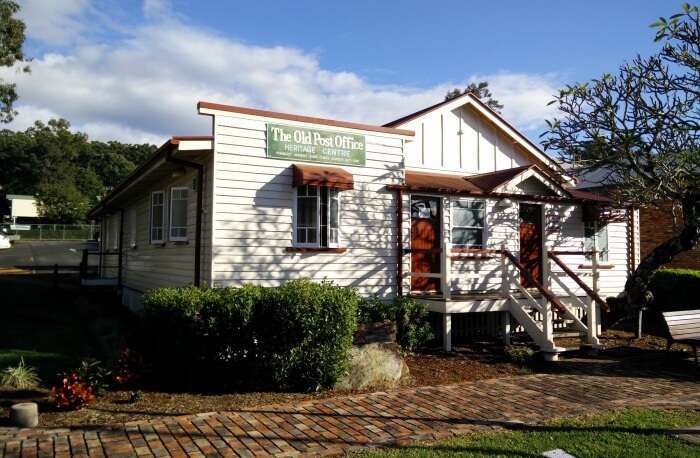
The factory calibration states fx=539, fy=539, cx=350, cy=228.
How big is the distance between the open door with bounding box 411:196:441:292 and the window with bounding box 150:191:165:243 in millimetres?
5952

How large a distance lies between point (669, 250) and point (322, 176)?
7.70 meters

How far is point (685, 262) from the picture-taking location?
765 inches

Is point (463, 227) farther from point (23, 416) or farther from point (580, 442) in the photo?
point (23, 416)

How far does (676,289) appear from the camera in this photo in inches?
598

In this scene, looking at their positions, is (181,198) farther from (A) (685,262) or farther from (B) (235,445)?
(A) (685,262)

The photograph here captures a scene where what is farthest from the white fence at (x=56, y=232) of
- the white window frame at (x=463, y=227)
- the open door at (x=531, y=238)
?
the open door at (x=531, y=238)

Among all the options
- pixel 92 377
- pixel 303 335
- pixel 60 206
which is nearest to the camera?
pixel 92 377

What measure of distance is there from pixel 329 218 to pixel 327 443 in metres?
5.85

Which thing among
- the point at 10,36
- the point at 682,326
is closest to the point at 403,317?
the point at 682,326

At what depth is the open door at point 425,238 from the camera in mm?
12070

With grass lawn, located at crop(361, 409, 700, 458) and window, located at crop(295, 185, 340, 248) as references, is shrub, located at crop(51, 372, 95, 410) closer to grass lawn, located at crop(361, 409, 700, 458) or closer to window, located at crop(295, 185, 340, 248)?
grass lawn, located at crop(361, 409, 700, 458)

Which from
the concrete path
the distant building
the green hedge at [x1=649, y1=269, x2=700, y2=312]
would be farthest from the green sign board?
the distant building

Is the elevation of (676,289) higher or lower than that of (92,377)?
higher

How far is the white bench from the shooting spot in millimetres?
10266
